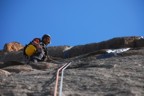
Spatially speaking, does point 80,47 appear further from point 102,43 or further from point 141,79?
point 141,79

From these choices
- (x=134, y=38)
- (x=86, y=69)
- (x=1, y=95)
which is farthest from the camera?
(x=134, y=38)

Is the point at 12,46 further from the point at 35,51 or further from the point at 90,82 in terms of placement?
the point at 90,82

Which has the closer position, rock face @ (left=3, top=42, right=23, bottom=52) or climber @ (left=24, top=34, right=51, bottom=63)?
climber @ (left=24, top=34, right=51, bottom=63)

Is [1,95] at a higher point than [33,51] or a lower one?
lower

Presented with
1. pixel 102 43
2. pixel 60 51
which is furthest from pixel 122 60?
pixel 60 51

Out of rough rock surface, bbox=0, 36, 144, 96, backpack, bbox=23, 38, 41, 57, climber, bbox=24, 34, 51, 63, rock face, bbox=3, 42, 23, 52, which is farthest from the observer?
rock face, bbox=3, 42, 23, 52

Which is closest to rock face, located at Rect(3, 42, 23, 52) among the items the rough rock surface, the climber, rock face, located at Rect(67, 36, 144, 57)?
rock face, located at Rect(67, 36, 144, 57)

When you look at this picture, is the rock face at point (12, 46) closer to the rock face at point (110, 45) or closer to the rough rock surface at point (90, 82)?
the rock face at point (110, 45)

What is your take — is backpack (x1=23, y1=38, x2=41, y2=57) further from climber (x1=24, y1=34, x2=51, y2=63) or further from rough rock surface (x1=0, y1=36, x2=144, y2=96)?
rough rock surface (x1=0, y1=36, x2=144, y2=96)

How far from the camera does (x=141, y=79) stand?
23.4ft

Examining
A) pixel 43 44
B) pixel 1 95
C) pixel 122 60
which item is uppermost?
pixel 43 44

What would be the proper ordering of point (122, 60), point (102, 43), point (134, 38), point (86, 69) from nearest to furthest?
point (86, 69)
point (122, 60)
point (134, 38)
point (102, 43)

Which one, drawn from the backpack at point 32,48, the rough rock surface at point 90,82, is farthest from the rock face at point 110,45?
the rough rock surface at point 90,82

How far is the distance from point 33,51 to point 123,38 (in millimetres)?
4197
